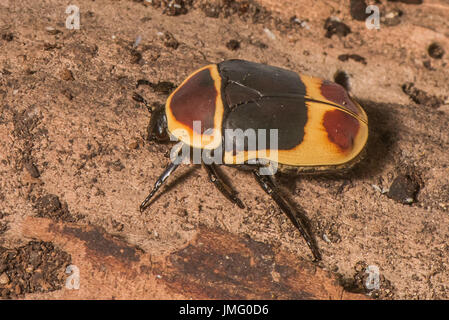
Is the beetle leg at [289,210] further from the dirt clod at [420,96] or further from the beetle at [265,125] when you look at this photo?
the dirt clod at [420,96]

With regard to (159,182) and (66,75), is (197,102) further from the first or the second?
(66,75)

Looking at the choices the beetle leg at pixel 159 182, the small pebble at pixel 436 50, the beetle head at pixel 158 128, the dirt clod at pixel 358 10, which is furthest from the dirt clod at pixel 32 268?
the small pebble at pixel 436 50

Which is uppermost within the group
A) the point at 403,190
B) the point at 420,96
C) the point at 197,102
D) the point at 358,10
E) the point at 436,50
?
the point at 358,10

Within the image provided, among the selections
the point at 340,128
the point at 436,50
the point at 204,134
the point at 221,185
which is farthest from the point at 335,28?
the point at 221,185

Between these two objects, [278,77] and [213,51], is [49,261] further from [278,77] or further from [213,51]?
[213,51]

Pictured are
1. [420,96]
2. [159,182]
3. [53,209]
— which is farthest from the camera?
[420,96]

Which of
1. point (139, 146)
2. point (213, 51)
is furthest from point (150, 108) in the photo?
point (213, 51)
